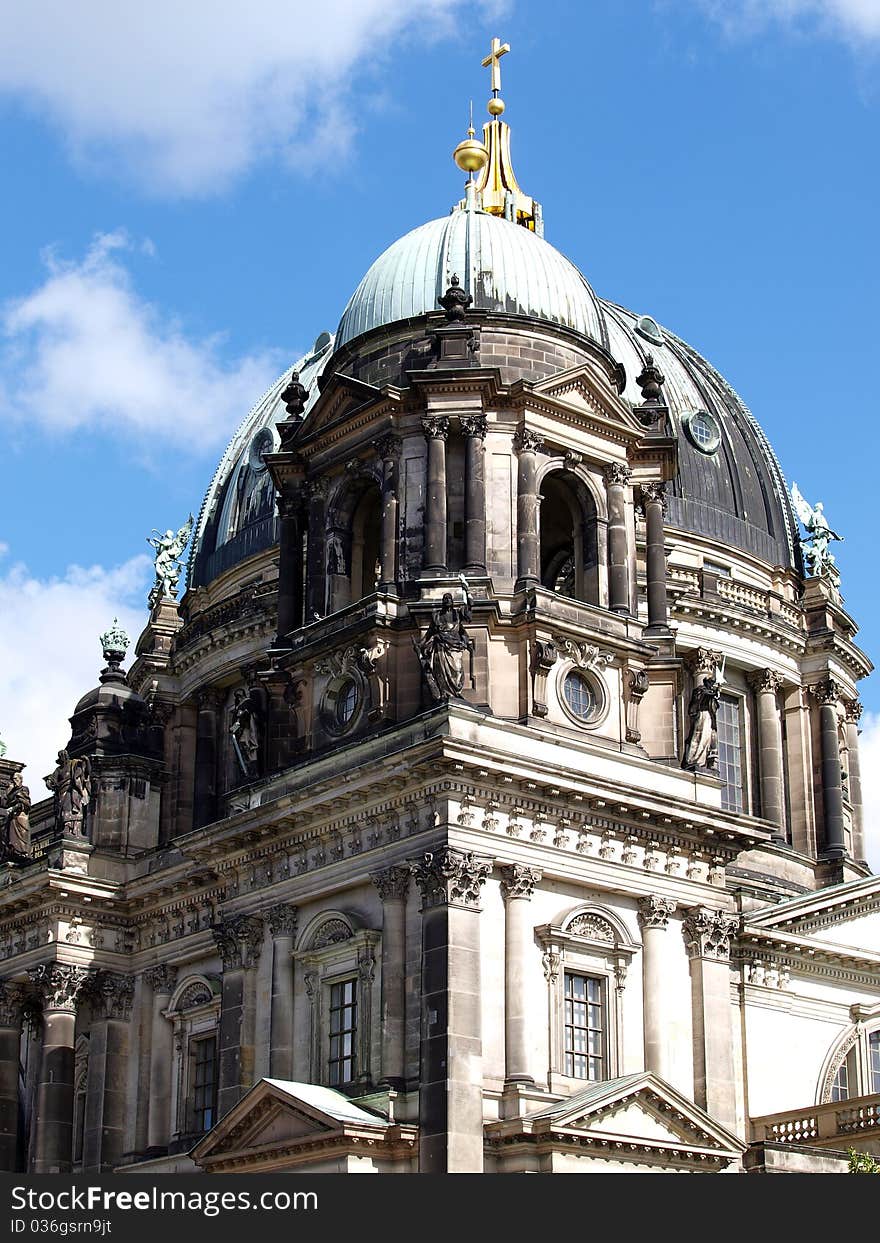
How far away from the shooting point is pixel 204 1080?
51.2 m

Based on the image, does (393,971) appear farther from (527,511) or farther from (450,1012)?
(527,511)

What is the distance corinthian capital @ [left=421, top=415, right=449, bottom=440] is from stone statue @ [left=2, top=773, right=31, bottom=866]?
1807 cm

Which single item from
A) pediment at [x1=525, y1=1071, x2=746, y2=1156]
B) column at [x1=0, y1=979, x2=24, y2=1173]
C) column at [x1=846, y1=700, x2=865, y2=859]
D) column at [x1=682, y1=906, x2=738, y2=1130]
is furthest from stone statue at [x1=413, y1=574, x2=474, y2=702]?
column at [x1=846, y1=700, x2=865, y2=859]

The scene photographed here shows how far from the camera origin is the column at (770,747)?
63.5 meters

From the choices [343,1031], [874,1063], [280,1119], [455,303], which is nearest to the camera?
→ [280,1119]

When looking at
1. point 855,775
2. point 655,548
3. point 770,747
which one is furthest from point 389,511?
point 855,775

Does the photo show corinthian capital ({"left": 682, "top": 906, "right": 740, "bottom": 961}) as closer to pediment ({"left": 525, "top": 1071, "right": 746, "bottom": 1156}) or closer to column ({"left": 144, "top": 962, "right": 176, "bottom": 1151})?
pediment ({"left": 525, "top": 1071, "right": 746, "bottom": 1156})

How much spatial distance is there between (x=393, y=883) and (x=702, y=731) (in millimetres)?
8765

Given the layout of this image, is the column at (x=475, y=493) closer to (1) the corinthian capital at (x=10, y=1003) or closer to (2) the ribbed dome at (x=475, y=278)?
(2) the ribbed dome at (x=475, y=278)

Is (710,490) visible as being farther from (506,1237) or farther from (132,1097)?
(506,1237)

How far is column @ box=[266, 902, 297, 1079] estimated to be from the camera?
45.8m

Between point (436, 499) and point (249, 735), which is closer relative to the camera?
point (436, 499)

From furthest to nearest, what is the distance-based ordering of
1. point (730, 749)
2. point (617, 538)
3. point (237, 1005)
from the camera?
point (730, 749)
point (617, 538)
point (237, 1005)

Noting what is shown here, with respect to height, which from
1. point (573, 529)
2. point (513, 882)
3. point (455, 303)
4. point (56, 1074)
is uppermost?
point (455, 303)
